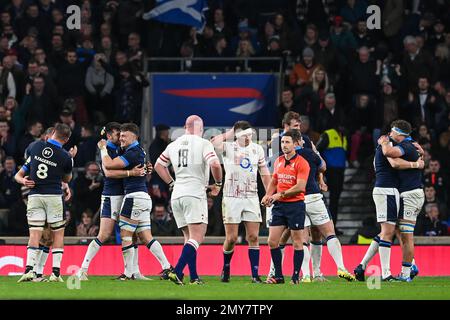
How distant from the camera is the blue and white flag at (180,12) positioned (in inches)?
1156

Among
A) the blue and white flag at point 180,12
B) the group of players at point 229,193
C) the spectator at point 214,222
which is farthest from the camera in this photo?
the blue and white flag at point 180,12

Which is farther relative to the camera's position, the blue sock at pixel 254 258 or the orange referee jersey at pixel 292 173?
the blue sock at pixel 254 258

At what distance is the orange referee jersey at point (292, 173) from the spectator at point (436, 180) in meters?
8.37

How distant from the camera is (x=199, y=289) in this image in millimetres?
17734

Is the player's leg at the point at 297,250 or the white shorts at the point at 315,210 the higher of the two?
the white shorts at the point at 315,210

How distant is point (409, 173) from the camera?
2069 centimetres

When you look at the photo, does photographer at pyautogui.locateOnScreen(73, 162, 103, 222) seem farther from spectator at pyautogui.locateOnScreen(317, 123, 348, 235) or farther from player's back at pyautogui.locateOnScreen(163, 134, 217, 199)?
player's back at pyautogui.locateOnScreen(163, 134, 217, 199)

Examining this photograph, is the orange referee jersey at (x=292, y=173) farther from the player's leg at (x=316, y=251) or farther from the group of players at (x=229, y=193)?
the player's leg at (x=316, y=251)

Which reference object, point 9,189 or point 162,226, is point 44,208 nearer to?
point 162,226

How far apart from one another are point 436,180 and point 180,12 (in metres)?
7.33

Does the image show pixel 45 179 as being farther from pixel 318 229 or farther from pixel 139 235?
pixel 318 229

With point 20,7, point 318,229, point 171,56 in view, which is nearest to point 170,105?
point 171,56

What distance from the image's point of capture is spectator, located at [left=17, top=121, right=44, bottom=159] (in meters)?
27.4

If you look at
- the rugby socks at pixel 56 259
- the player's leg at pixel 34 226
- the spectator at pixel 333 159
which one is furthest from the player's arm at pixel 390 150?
the spectator at pixel 333 159
